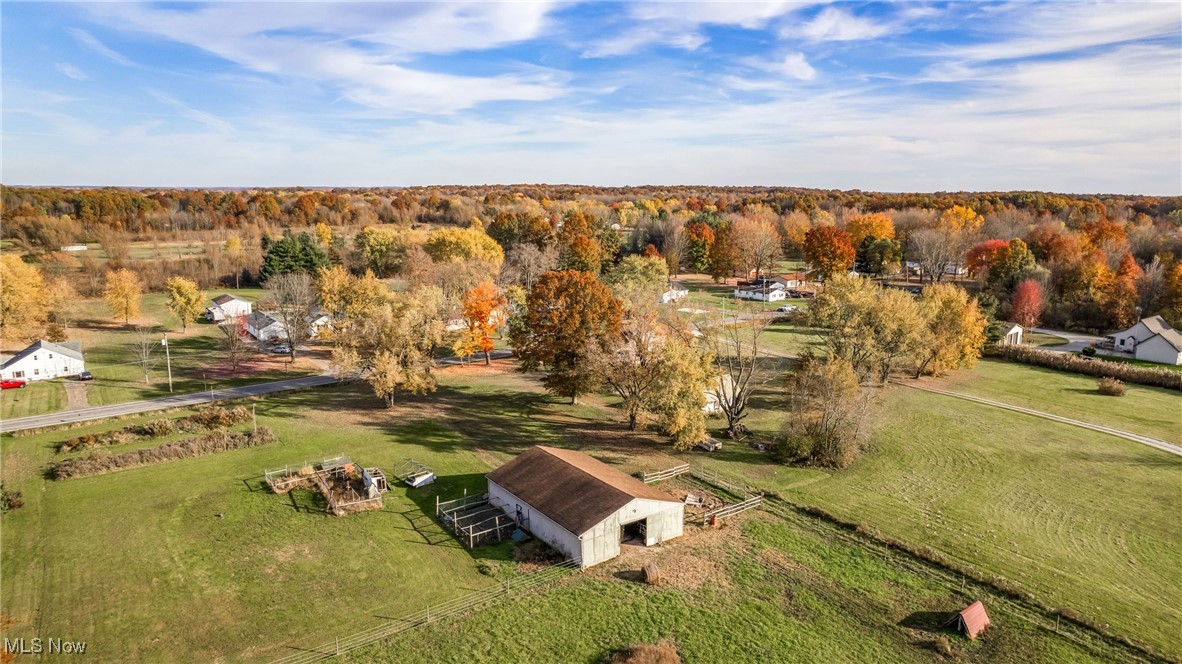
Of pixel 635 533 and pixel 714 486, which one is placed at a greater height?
pixel 714 486

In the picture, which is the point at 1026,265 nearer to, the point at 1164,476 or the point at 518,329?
the point at 1164,476

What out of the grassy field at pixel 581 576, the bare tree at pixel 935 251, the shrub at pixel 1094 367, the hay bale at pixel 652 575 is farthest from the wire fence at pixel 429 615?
the bare tree at pixel 935 251

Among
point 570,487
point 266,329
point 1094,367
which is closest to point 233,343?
point 266,329

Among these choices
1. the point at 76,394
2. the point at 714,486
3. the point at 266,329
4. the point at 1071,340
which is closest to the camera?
the point at 714,486

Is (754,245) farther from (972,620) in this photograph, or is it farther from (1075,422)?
(972,620)

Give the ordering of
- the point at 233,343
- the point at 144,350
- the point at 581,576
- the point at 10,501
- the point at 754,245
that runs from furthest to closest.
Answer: the point at 754,245, the point at 233,343, the point at 144,350, the point at 10,501, the point at 581,576

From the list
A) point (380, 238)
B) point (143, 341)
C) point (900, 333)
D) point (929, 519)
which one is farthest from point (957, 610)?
point (380, 238)
